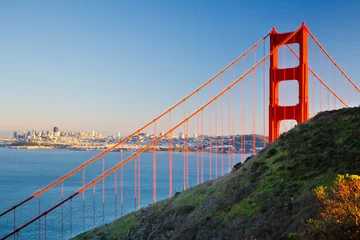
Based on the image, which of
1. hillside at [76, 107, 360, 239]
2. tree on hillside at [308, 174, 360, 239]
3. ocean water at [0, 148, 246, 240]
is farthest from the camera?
ocean water at [0, 148, 246, 240]

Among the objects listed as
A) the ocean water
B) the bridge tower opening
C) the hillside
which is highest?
the bridge tower opening

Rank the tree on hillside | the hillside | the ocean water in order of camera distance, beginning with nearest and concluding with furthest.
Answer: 1. the tree on hillside
2. the hillside
3. the ocean water

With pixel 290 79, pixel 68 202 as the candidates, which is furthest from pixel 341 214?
pixel 68 202

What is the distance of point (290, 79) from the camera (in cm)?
2964

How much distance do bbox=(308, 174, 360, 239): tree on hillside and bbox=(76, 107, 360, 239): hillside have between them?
3860mm

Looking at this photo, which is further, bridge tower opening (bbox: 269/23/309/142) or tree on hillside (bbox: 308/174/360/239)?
bridge tower opening (bbox: 269/23/309/142)

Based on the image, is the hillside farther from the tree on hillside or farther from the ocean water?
the ocean water

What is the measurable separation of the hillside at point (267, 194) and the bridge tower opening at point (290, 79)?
1036 mm

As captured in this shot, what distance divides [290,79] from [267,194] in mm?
10541

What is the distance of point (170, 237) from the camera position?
2402cm

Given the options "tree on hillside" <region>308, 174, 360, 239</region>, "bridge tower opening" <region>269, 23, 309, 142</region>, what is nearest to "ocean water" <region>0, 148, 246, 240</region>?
"bridge tower opening" <region>269, 23, 309, 142</region>

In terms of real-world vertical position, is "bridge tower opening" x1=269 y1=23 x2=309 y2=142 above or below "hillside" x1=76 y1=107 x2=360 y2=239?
above

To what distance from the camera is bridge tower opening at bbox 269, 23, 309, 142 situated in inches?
1134

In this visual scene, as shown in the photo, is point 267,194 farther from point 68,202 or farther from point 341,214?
point 68,202
